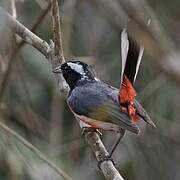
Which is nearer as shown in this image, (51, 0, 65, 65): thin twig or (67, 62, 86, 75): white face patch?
(51, 0, 65, 65): thin twig

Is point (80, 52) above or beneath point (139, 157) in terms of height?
above

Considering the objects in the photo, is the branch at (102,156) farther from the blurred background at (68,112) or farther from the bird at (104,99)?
the blurred background at (68,112)

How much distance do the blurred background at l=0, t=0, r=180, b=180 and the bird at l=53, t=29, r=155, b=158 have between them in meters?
0.47

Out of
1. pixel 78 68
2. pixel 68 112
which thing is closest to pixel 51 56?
pixel 78 68

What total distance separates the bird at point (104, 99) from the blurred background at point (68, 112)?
0.47m

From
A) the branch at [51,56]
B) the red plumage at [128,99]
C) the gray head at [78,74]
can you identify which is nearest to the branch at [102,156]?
the branch at [51,56]

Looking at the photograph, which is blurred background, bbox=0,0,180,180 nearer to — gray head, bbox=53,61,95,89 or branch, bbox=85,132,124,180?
gray head, bbox=53,61,95,89

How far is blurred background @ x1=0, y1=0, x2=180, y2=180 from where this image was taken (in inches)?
160

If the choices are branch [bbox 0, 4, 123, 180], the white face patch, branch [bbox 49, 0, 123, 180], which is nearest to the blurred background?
branch [bbox 0, 4, 123, 180]

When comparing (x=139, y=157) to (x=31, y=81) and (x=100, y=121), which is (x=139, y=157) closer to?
(x=31, y=81)

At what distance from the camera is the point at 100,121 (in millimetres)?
2900

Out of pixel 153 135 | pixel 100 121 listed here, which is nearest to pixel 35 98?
pixel 153 135

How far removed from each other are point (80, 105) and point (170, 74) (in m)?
2.35

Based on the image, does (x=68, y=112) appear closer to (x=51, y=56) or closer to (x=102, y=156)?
(x=51, y=56)
